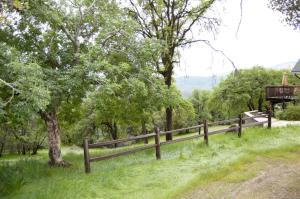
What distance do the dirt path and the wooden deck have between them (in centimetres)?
1847

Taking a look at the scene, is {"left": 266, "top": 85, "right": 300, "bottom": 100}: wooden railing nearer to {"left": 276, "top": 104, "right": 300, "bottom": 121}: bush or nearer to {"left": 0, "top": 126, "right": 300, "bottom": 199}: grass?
{"left": 276, "top": 104, "right": 300, "bottom": 121}: bush

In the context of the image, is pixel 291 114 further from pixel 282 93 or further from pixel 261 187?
pixel 261 187

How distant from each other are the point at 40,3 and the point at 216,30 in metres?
10.0

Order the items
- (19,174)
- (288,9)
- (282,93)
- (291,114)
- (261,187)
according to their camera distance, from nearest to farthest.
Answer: (261,187) < (288,9) < (19,174) < (291,114) < (282,93)

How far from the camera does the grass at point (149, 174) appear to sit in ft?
26.9

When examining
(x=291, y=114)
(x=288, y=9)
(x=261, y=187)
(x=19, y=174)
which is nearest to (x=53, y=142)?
(x=19, y=174)

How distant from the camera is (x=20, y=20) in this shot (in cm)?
1163

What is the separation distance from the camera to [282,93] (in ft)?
86.2

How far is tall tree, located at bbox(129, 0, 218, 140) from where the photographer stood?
1741 cm

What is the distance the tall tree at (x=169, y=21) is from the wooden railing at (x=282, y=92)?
12497 mm

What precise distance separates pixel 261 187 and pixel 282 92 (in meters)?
20.8

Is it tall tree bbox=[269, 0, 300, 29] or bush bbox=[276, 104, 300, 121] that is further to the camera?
bush bbox=[276, 104, 300, 121]

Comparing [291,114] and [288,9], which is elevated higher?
[288,9]

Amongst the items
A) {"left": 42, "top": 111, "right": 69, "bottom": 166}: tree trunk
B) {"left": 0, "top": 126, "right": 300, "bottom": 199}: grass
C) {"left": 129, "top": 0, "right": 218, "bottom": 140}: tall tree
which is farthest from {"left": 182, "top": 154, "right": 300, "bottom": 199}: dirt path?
{"left": 129, "top": 0, "right": 218, "bottom": 140}: tall tree
